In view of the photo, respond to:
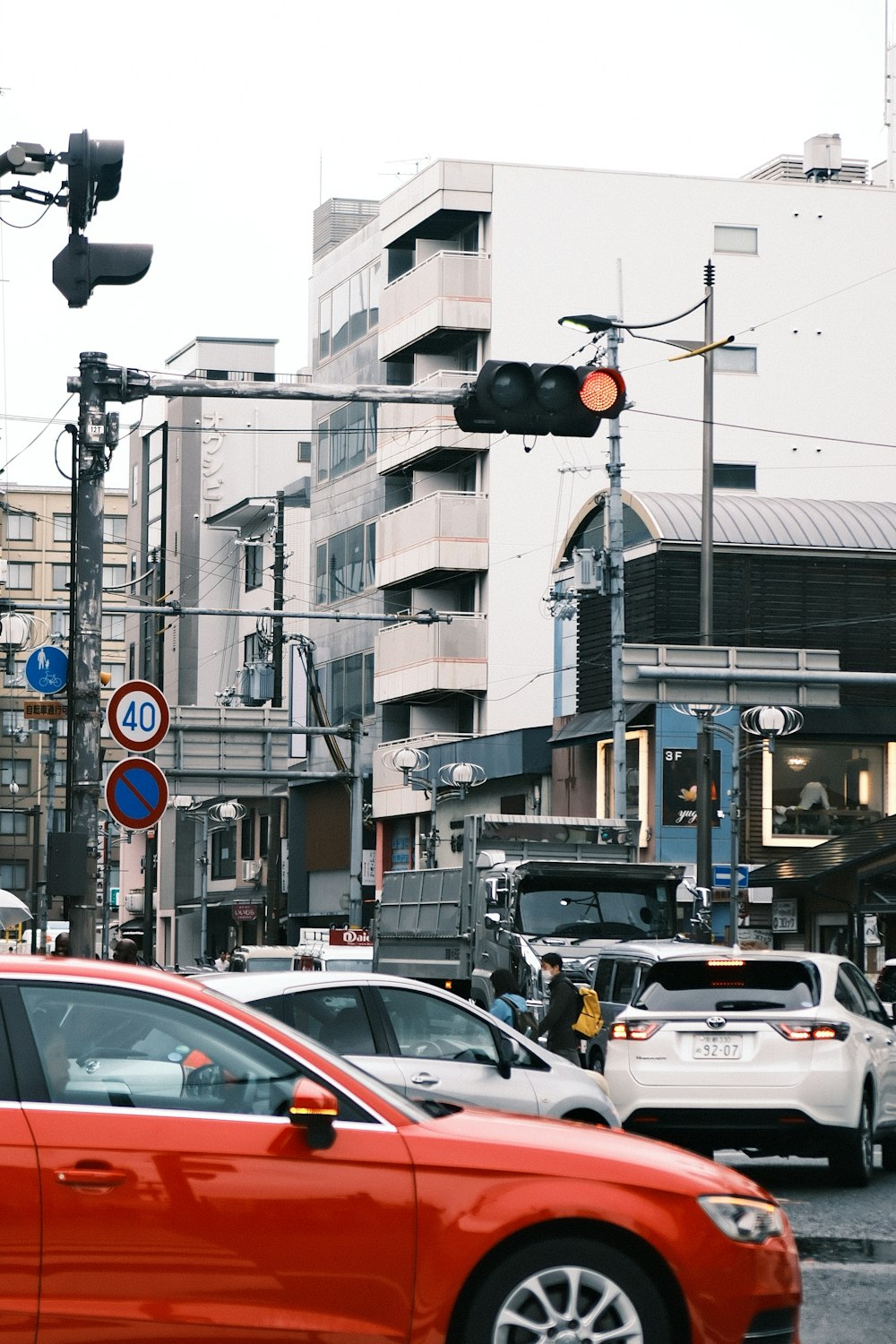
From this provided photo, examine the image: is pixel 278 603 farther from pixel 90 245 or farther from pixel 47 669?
pixel 90 245

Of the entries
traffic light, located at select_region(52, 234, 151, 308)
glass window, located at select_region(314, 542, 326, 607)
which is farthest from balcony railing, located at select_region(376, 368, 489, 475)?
traffic light, located at select_region(52, 234, 151, 308)

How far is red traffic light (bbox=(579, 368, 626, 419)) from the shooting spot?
14281 millimetres

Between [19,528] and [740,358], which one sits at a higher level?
[19,528]

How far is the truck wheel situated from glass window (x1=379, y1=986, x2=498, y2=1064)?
5.64 m

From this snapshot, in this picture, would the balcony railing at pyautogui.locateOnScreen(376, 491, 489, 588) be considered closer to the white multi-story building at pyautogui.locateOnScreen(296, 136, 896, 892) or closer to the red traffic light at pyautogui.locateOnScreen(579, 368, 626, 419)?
the white multi-story building at pyautogui.locateOnScreen(296, 136, 896, 892)

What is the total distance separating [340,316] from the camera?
68375 mm

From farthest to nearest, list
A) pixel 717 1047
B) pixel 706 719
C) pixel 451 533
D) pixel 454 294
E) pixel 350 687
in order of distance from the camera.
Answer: pixel 350 687 < pixel 454 294 < pixel 451 533 < pixel 706 719 < pixel 717 1047

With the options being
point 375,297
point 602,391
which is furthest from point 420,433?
point 602,391

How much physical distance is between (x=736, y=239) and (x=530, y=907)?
37850 millimetres

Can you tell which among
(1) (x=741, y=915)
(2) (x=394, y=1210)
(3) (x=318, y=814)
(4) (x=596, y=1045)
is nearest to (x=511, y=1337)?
(2) (x=394, y=1210)

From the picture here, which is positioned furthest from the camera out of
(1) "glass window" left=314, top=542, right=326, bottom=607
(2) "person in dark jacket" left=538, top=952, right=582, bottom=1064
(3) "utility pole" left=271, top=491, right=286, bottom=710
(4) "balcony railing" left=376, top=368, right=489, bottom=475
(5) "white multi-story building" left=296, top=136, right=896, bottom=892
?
(1) "glass window" left=314, top=542, right=326, bottom=607

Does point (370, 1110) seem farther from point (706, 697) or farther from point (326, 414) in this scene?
point (326, 414)

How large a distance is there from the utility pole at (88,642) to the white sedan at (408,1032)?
10.6 ft

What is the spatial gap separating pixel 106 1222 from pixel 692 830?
4133 centimetres
